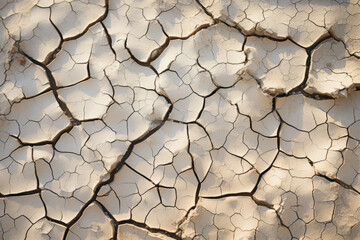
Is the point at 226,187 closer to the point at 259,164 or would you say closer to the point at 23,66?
the point at 259,164

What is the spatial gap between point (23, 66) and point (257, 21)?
1438mm

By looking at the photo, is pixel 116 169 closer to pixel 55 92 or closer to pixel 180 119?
pixel 180 119

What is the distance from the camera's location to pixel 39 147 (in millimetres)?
2270

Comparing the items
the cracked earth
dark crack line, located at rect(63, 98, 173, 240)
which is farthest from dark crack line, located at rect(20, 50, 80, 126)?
dark crack line, located at rect(63, 98, 173, 240)

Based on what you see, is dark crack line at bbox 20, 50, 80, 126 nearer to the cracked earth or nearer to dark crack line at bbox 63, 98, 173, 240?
the cracked earth

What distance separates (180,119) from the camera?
7.47 feet

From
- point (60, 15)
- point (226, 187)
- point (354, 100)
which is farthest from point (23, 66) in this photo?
point (354, 100)

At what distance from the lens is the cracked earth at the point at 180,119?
2.15 meters

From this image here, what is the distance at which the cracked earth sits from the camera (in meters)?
2.15

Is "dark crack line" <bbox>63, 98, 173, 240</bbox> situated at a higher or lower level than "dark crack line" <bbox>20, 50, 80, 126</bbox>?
lower

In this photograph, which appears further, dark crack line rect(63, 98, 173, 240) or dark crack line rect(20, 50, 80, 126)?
dark crack line rect(20, 50, 80, 126)

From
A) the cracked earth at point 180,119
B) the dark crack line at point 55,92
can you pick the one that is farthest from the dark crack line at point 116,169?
the dark crack line at point 55,92

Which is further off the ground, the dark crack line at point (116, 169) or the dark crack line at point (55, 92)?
the dark crack line at point (55, 92)

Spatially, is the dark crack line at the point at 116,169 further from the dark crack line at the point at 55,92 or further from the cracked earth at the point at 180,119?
the dark crack line at the point at 55,92
